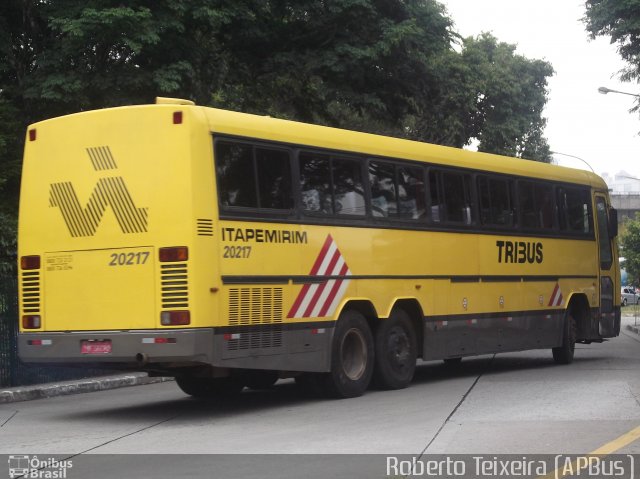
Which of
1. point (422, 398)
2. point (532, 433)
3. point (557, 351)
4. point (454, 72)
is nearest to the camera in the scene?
point (532, 433)

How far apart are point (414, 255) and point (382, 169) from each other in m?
1.34

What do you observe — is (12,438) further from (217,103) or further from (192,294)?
(217,103)

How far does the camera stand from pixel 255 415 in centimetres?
1309

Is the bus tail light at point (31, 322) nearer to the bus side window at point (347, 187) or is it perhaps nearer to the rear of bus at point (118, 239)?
the rear of bus at point (118, 239)

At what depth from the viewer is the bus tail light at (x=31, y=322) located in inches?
527

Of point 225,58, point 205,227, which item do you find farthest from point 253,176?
point 225,58

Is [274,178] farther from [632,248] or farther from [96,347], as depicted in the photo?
[632,248]

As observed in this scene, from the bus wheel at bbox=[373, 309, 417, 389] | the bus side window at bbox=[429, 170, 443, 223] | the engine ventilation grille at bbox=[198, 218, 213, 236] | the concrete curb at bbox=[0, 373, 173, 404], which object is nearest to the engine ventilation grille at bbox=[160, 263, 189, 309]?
the engine ventilation grille at bbox=[198, 218, 213, 236]

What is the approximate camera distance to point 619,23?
23.4m

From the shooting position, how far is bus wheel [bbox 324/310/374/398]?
14.5 m

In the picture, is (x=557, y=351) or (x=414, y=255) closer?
(x=414, y=255)

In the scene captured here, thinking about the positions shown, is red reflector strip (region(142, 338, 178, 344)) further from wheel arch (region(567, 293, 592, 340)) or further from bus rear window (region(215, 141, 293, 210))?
wheel arch (region(567, 293, 592, 340))

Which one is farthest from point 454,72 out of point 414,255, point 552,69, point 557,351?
point 552,69

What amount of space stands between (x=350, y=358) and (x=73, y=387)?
4.52 metres
